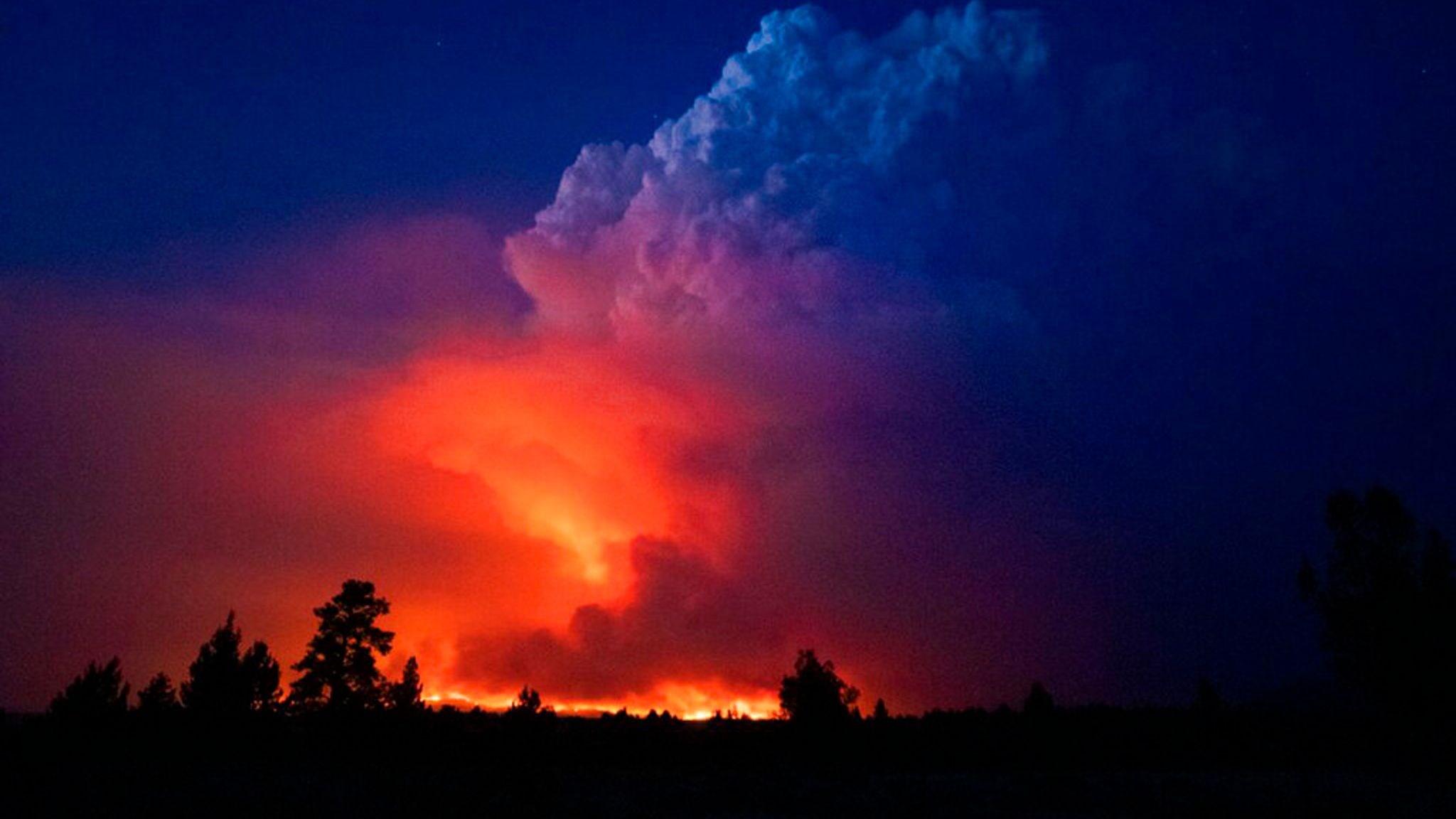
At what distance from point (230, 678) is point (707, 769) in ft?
99.3

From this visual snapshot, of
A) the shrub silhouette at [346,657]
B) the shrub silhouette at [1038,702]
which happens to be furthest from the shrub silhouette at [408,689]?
the shrub silhouette at [1038,702]

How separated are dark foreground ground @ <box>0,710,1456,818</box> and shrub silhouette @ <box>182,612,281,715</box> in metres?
8.60

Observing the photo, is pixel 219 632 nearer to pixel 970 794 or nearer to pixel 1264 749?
pixel 970 794

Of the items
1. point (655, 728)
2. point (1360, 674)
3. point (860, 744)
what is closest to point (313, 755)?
point (655, 728)

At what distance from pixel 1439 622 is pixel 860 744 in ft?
91.0

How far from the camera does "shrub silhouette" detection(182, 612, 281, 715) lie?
43344 mm

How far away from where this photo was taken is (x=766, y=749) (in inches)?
1300

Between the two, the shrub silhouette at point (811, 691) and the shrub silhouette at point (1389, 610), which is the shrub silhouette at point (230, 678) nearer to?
the shrub silhouette at point (811, 691)

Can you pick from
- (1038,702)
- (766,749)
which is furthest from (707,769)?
(1038,702)

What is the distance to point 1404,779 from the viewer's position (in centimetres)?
3022

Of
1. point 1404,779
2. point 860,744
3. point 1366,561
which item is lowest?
point 1404,779

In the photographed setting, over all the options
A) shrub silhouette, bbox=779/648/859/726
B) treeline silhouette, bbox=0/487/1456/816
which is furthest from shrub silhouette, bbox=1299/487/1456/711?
shrub silhouette, bbox=779/648/859/726

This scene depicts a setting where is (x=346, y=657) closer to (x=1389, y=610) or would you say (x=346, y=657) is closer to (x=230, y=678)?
(x=230, y=678)

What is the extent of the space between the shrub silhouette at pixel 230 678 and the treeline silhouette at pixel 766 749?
0.11 metres
